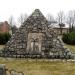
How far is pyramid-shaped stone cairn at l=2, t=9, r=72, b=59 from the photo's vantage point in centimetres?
1792

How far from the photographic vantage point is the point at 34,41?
18.1m

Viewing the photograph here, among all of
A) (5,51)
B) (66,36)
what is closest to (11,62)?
(5,51)

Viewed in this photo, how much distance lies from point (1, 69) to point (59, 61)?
32.1 feet

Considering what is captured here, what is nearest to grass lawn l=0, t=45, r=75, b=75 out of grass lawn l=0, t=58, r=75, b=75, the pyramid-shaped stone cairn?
grass lawn l=0, t=58, r=75, b=75

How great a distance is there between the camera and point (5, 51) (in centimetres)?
1806

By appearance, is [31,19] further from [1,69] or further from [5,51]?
[1,69]

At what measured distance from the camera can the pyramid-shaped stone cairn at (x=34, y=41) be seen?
706 inches

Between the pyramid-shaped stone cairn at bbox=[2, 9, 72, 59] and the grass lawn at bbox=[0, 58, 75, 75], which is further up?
the pyramid-shaped stone cairn at bbox=[2, 9, 72, 59]

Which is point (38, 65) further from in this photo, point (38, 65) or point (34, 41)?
point (34, 41)

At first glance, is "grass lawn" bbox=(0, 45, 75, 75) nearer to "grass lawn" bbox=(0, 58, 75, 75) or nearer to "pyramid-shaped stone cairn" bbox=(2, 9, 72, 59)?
"grass lawn" bbox=(0, 58, 75, 75)

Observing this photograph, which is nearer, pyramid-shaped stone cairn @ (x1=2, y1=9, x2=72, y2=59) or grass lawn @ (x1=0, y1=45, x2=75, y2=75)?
grass lawn @ (x1=0, y1=45, x2=75, y2=75)

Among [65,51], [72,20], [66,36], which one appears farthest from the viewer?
[72,20]

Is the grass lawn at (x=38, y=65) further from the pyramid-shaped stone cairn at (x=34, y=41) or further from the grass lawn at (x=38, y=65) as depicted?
the pyramid-shaped stone cairn at (x=34, y=41)

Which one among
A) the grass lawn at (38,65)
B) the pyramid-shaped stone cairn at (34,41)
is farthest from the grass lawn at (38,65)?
the pyramid-shaped stone cairn at (34,41)
